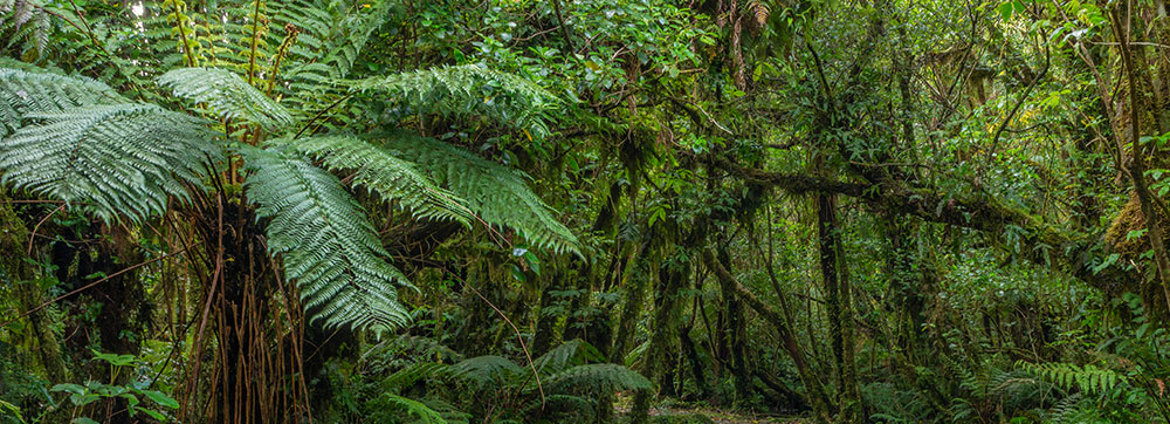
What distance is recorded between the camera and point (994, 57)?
6.61 metres

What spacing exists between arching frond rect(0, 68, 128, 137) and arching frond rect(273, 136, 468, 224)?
0.51 meters

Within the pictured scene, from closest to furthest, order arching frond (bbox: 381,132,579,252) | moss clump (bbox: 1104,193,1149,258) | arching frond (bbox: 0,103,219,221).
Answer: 1. arching frond (bbox: 0,103,219,221)
2. arching frond (bbox: 381,132,579,252)
3. moss clump (bbox: 1104,193,1149,258)

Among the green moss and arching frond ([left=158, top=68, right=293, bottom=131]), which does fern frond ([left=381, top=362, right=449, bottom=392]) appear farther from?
the green moss

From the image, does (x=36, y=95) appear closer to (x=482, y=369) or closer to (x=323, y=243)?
(x=323, y=243)

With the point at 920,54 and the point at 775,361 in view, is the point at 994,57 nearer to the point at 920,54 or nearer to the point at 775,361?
the point at 920,54

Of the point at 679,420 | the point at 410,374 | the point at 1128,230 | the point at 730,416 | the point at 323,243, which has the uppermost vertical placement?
the point at 323,243

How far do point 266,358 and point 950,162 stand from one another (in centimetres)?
515

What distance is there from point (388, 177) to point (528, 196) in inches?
17.3

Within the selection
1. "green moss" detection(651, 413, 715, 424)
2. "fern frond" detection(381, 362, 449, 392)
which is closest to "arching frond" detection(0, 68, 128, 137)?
"fern frond" detection(381, 362, 449, 392)

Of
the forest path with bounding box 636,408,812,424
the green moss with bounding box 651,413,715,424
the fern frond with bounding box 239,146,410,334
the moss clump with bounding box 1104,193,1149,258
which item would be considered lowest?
the forest path with bounding box 636,408,812,424

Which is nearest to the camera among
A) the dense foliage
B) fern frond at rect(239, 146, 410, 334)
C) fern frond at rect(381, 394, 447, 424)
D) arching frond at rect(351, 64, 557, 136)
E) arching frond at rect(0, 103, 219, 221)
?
arching frond at rect(0, 103, 219, 221)

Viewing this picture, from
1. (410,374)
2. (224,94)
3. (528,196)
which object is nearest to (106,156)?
(224,94)

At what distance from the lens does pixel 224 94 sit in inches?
70.3

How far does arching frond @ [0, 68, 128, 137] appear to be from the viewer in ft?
5.46
